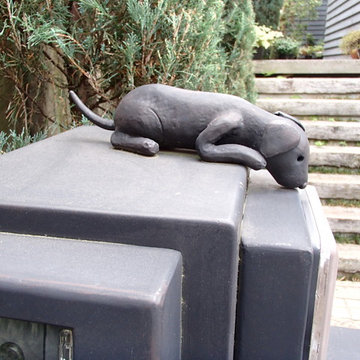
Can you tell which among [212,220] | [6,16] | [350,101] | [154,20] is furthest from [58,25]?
[350,101]

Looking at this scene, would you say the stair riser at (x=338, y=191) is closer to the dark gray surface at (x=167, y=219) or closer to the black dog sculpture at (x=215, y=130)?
the black dog sculpture at (x=215, y=130)

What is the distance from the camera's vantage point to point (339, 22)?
9.93 meters

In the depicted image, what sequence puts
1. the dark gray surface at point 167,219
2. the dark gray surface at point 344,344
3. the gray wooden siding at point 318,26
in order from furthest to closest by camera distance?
the gray wooden siding at point 318,26 → the dark gray surface at point 344,344 → the dark gray surface at point 167,219

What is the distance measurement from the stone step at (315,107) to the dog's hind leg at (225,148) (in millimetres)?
3382

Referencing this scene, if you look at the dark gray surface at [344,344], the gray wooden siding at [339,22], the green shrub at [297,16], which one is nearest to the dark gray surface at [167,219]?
the dark gray surface at [344,344]

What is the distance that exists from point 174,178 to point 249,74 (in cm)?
318

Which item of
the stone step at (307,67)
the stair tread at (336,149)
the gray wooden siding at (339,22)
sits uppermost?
the gray wooden siding at (339,22)

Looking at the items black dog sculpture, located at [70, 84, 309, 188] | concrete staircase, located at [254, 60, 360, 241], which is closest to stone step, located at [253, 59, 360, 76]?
concrete staircase, located at [254, 60, 360, 241]

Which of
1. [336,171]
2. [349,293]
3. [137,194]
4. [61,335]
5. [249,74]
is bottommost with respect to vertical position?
[349,293]

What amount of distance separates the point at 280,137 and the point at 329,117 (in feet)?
11.9

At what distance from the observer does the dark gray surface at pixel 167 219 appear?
1.00 meters

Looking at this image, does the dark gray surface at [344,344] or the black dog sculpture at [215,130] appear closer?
the black dog sculpture at [215,130]

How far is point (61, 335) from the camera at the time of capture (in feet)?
2.97

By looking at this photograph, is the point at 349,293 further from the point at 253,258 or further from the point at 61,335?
the point at 61,335
